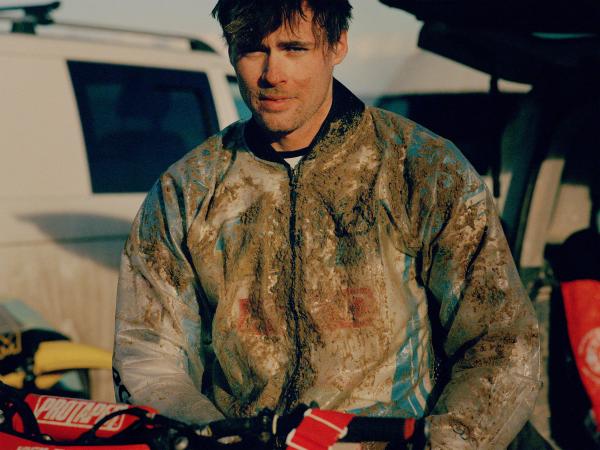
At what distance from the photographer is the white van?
4.71 metres

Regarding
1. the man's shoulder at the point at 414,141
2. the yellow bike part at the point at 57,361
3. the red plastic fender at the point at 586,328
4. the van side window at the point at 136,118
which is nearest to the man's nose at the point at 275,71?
the man's shoulder at the point at 414,141

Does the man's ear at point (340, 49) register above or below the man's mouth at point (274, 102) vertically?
above

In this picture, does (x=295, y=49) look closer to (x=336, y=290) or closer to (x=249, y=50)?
(x=249, y=50)

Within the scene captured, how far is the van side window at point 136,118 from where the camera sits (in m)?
Answer: 5.02

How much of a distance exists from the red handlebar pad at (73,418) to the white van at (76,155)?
2811 millimetres

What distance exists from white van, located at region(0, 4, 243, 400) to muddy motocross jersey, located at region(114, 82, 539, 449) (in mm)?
2349

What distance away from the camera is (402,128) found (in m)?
2.46

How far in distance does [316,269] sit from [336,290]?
0.24ft

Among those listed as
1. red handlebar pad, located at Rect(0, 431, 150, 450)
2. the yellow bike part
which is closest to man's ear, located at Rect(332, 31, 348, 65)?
red handlebar pad, located at Rect(0, 431, 150, 450)

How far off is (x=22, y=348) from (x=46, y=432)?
2489 millimetres

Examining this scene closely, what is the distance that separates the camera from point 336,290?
2322 mm

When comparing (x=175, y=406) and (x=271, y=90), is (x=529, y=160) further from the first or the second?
(x=175, y=406)

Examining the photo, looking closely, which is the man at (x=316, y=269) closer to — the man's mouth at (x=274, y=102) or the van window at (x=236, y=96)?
the man's mouth at (x=274, y=102)

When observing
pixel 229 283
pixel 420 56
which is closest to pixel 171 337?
pixel 229 283
